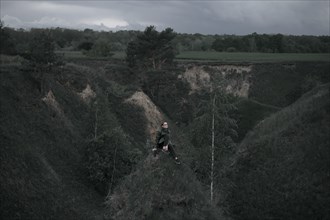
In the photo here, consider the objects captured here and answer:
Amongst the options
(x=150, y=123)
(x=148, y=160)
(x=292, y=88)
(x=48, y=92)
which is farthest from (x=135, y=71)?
(x=148, y=160)

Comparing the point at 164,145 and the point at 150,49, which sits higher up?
the point at 150,49

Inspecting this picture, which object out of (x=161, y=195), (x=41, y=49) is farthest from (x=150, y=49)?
(x=161, y=195)

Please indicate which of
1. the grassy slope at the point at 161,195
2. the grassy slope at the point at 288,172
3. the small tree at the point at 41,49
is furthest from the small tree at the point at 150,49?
the grassy slope at the point at 161,195

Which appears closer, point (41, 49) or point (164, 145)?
point (164, 145)

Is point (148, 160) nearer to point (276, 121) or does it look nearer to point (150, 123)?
point (276, 121)

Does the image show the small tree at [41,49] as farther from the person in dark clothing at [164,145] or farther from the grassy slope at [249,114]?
the grassy slope at [249,114]

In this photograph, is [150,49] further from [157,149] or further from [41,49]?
[157,149]
